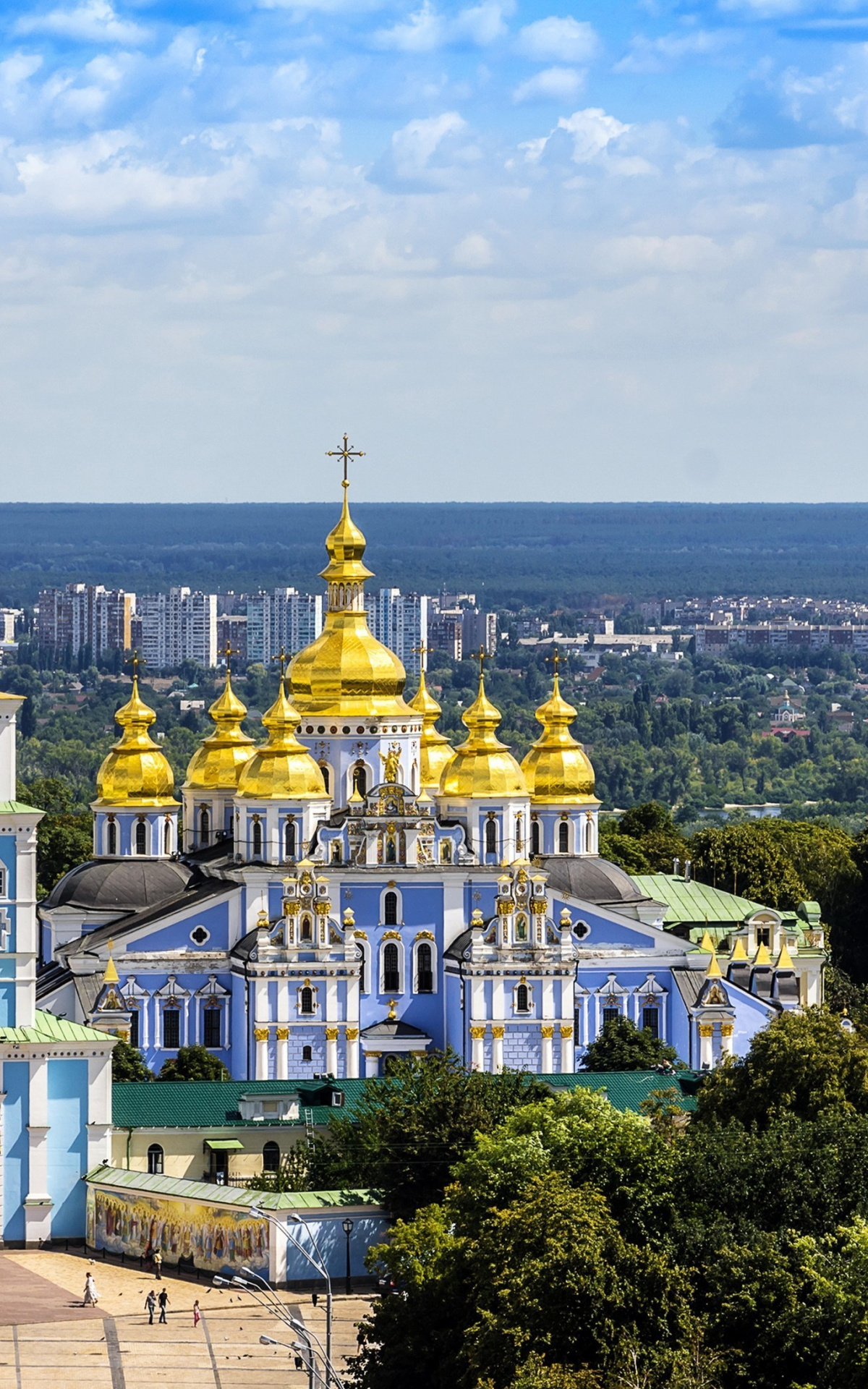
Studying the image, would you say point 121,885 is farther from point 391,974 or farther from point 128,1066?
point 128,1066

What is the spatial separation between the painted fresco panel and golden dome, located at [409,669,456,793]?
47.8 ft

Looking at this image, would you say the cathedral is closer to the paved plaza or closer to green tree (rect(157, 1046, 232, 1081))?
green tree (rect(157, 1046, 232, 1081))

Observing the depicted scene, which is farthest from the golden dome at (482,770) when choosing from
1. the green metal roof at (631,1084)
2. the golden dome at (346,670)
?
the green metal roof at (631,1084)

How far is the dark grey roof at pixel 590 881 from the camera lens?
48.4 m

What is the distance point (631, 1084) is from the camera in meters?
41.4

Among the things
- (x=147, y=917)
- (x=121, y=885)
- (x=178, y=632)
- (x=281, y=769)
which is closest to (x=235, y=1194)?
(x=147, y=917)

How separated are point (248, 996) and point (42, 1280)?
10.4m

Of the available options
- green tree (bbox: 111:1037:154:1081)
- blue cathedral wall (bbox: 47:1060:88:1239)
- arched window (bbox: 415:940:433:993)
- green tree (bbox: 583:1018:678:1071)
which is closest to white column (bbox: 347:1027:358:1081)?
arched window (bbox: 415:940:433:993)

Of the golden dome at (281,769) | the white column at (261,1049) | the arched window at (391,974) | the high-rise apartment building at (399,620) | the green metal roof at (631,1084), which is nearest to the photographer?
the green metal roof at (631,1084)

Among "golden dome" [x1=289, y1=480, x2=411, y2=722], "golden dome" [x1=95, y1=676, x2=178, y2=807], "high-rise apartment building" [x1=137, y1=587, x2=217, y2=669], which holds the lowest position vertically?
"high-rise apartment building" [x1=137, y1=587, x2=217, y2=669]

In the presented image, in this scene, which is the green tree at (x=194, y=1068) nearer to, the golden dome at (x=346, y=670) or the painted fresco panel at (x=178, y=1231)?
the golden dome at (x=346, y=670)

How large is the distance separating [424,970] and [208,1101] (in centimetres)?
614

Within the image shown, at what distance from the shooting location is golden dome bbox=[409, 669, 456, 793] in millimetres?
50906

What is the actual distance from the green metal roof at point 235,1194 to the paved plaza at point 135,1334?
0.83 m
